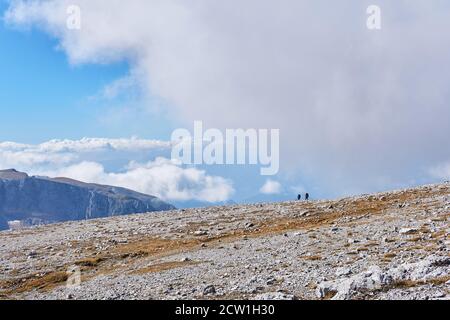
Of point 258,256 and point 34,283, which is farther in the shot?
point 34,283

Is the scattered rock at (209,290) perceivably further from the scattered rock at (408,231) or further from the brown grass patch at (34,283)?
the scattered rock at (408,231)

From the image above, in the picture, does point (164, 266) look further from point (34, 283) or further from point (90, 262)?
point (34, 283)

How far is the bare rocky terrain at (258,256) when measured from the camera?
2248cm

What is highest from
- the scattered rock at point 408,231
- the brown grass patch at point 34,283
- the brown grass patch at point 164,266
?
the scattered rock at point 408,231

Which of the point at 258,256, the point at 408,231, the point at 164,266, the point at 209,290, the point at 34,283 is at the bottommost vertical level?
the point at 34,283

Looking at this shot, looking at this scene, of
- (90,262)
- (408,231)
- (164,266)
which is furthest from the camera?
(90,262)

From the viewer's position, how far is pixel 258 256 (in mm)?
32250

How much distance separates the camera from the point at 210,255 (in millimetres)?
35500

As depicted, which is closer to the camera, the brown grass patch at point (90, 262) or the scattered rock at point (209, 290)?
the scattered rock at point (209, 290)

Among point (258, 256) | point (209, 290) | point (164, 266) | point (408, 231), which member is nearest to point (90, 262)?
point (164, 266)

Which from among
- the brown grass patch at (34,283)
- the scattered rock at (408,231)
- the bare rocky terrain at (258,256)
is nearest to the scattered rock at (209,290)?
the bare rocky terrain at (258,256)

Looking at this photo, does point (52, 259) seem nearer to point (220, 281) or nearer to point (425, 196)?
point (220, 281)
